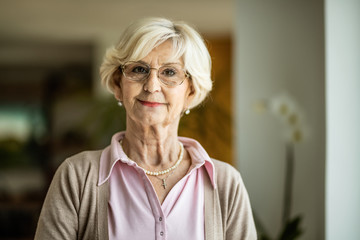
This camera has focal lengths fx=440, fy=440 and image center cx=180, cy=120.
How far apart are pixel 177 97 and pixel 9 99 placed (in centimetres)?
647

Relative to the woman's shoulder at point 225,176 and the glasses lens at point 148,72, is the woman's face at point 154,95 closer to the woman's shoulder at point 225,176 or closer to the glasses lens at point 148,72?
the glasses lens at point 148,72

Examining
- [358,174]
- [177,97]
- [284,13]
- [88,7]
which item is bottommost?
[358,174]

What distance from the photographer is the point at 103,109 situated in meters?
3.05

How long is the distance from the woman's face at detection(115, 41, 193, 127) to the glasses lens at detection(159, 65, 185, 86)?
0.01m

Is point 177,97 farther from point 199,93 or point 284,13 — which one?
point 284,13

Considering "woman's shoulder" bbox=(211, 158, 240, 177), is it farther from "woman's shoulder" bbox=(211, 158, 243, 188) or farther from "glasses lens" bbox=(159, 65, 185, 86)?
"glasses lens" bbox=(159, 65, 185, 86)

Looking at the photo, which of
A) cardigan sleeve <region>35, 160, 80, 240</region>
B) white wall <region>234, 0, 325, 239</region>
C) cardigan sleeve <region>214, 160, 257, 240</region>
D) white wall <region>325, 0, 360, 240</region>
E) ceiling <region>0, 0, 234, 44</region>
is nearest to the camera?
cardigan sleeve <region>35, 160, 80, 240</region>

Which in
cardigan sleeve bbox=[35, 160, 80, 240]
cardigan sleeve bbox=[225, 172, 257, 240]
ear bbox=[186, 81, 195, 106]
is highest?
ear bbox=[186, 81, 195, 106]

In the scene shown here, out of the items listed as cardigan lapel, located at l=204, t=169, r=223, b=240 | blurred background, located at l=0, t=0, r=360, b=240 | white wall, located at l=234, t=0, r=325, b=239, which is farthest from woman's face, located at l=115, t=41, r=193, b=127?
white wall, located at l=234, t=0, r=325, b=239

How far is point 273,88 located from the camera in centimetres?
299

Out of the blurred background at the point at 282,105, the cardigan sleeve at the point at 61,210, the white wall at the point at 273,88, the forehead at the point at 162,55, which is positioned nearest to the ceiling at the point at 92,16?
the blurred background at the point at 282,105

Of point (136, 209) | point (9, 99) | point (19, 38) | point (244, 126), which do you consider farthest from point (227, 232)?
point (9, 99)

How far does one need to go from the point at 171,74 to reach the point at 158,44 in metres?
0.09

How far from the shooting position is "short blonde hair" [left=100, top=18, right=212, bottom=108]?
47.7 inches
